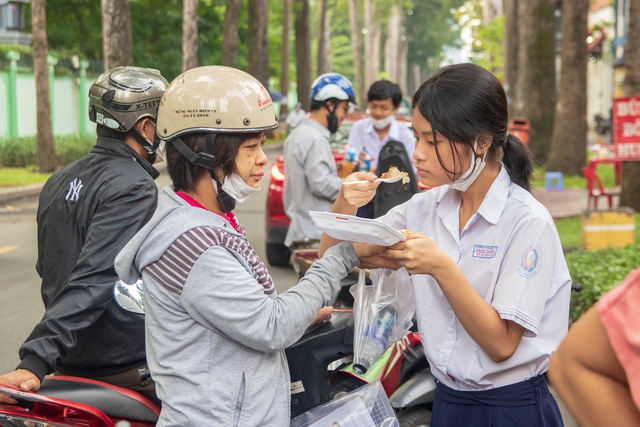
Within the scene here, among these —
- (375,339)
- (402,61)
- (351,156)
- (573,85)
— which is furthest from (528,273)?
(402,61)

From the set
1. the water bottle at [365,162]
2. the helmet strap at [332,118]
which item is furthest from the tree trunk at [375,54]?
the water bottle at [365,162]

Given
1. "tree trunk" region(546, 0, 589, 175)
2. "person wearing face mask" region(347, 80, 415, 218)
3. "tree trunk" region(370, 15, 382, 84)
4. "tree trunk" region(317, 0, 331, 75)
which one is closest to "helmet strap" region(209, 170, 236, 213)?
"person wearing face mask" region(347, 80, 415, 218)

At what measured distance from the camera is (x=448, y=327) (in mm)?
2318

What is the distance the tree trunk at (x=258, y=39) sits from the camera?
93.3 ft

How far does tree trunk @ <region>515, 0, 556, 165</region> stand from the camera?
19156 mm

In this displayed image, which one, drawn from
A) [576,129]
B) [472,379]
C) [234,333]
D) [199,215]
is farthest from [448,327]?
[576,129]

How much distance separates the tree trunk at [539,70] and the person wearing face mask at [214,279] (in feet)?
58.7

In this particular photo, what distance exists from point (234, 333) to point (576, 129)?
1588 cm

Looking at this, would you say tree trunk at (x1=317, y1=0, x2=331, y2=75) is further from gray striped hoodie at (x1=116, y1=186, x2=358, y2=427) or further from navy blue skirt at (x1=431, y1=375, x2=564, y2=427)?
gray striped hoodie at (x1=116, y1=186, x2=358, y2=427)

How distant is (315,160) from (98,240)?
3.52 m

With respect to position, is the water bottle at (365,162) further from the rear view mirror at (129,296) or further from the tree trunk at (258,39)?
the tree trunk at (258,39)

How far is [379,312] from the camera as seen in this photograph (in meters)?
2.55

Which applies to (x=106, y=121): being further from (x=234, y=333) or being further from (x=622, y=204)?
(x=622, y=204)

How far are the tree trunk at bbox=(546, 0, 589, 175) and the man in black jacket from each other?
14530 millimetres
